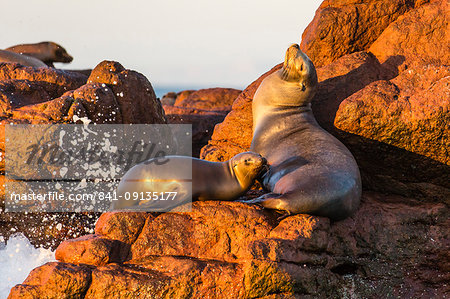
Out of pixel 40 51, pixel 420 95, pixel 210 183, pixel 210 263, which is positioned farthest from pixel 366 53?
pixel 40 51

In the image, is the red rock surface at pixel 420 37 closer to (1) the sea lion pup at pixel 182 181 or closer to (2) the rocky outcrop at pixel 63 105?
(1) the sea lion pup at pixel 182 181

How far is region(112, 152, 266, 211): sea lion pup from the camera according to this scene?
16.9 ft

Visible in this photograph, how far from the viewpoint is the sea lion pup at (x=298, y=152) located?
17.3ft

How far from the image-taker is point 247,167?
5312mm

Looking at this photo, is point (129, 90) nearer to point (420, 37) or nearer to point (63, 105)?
point (63, 105)

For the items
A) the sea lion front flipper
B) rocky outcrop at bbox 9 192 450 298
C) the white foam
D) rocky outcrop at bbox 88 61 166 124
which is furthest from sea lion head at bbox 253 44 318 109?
the white foam

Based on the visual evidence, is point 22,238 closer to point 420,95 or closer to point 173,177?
point 173,177

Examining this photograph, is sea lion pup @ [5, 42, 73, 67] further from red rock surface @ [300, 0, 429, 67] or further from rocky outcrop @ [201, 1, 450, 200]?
red rock surface @ [300, 0, 429, 67]

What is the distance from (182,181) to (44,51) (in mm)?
11183

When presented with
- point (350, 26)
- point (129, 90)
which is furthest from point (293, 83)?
point (129, 90)

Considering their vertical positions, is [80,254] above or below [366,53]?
below

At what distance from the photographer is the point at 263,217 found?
4977 mm

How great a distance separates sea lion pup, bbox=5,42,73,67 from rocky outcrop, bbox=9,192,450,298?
1096 centimetres

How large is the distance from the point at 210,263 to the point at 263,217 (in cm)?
74
